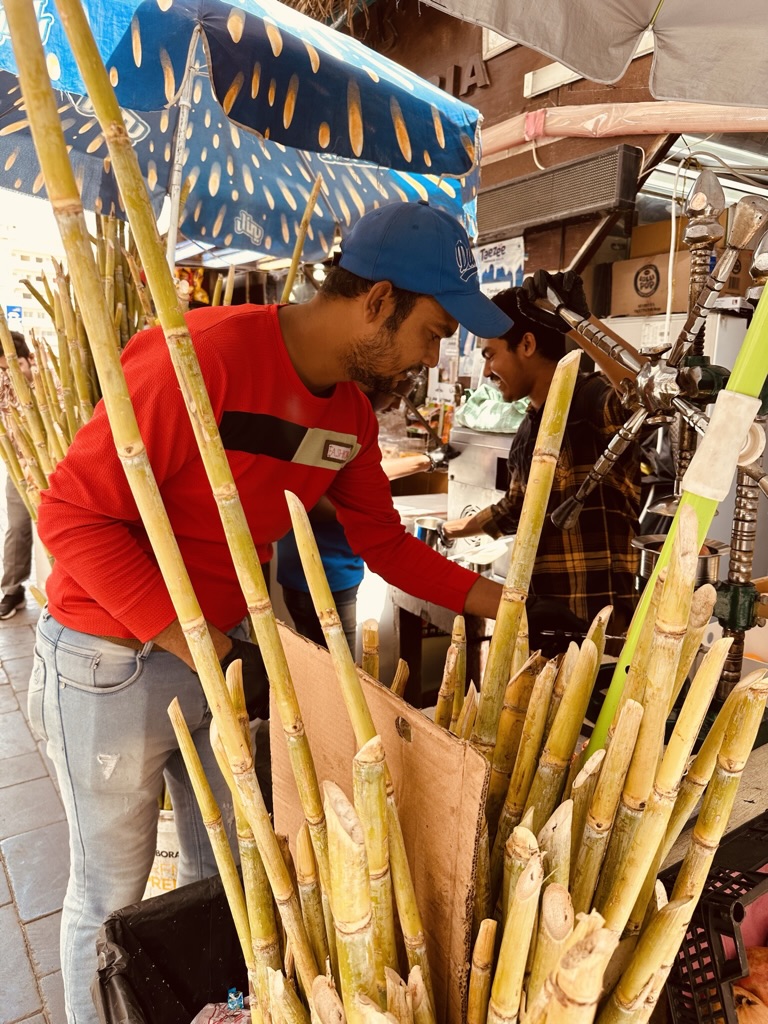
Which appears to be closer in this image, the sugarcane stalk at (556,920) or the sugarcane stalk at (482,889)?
the sugarcane stalk at (556,920)

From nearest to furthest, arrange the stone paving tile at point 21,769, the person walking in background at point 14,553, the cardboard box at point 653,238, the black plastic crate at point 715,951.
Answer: the black plastic crate at point 715,951 → the stone paving tile at point 21,769 → the cardboard box at point 653,238 → the person walking in background at point 14,553

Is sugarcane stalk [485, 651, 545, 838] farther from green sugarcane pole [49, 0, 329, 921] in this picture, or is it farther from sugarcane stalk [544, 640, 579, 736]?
green sugarcane pole [49, 0, 329, 921]

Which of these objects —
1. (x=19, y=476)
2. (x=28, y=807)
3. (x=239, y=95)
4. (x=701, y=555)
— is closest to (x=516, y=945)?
(x=701, y=555)

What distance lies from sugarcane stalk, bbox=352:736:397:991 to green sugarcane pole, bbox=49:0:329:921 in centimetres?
7

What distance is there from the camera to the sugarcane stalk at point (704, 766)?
0.57 meters

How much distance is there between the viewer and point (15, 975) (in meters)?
1.99

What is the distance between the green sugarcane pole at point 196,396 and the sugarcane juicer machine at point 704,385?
24.7 inches

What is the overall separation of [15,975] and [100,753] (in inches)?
51.4

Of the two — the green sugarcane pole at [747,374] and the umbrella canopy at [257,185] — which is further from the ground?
the umbrella canopy at [257,185]

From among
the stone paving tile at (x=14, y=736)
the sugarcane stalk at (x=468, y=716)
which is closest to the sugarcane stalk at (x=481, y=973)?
the sugarcane stalk at (x=468, y=716)

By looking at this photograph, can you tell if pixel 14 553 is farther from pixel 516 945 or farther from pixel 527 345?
pixel 516 945

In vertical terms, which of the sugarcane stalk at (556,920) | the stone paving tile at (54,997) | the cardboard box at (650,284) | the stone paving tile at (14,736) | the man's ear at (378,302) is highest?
the cardboard box at (650,284)

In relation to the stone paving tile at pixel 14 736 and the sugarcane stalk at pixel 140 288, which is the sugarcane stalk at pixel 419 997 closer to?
the sugarcane stalk at pixel 140 288

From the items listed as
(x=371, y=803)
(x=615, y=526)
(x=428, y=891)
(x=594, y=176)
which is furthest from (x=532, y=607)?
(x=594, y=176)
